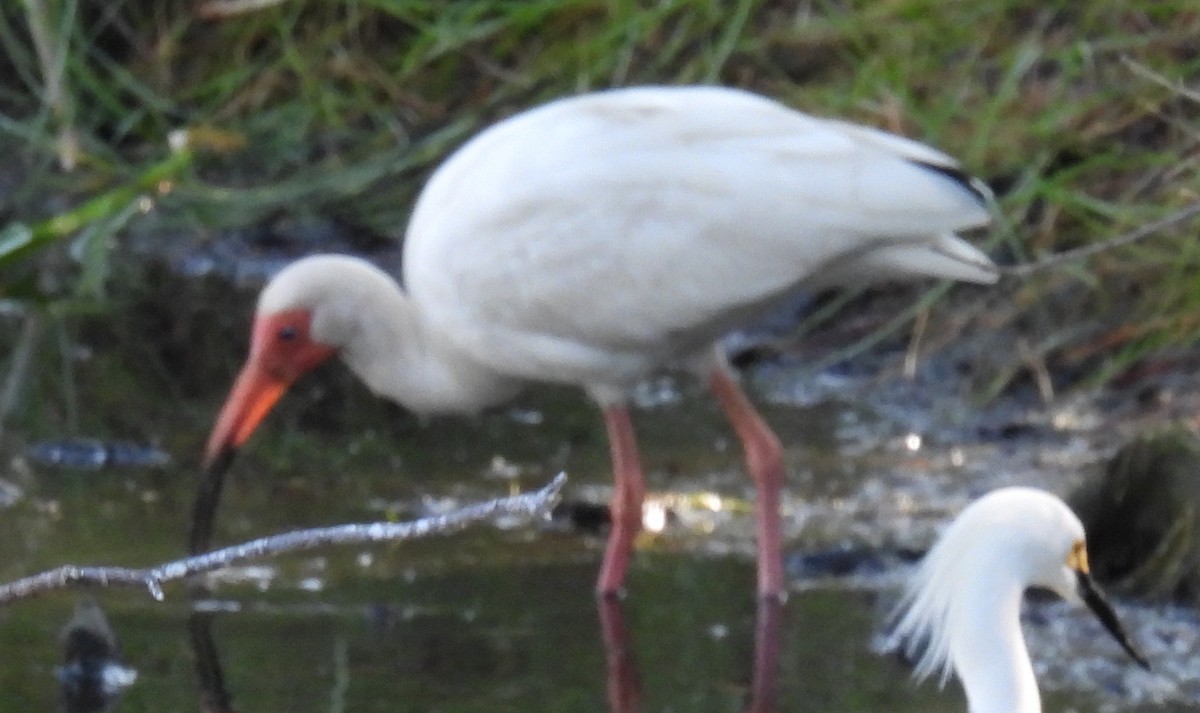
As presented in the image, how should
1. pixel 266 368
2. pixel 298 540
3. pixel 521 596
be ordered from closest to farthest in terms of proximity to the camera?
pixel 298 540 < pixel 521 596 < pixel 266 368

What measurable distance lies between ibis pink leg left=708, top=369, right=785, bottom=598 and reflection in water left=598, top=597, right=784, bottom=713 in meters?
0.13

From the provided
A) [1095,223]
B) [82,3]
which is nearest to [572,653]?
[1095,223]

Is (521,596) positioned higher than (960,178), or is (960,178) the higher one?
(960,178)

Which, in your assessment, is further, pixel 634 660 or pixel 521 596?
pixel 521 596

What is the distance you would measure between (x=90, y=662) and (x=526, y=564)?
116 centimetres

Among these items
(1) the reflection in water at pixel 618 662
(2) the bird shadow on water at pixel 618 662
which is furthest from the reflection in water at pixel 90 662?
(1) the reflection in water at pixel 618 662

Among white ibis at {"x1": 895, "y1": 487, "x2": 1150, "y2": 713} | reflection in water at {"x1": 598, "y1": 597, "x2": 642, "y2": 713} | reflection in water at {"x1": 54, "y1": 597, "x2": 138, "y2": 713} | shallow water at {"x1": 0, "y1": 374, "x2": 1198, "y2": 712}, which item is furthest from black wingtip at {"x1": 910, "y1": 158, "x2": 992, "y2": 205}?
reflection in water at {"x1": 54, "y1": 597, "x2": 138, "y2": 713}

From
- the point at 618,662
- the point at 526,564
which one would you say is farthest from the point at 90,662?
the point at 526,564

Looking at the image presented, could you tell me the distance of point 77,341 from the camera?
807 centimetres

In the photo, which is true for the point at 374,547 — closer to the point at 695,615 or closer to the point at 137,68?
the point at 695,615

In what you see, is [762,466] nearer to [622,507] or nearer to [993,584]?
[622,507]

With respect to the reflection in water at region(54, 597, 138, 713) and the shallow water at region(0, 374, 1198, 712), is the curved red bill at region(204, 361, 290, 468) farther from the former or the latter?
the reflection in water at region(54, 597, 138, 713)

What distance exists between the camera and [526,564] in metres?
5.40

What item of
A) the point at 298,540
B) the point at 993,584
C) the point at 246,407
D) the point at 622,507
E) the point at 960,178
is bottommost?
the point at 246,407
